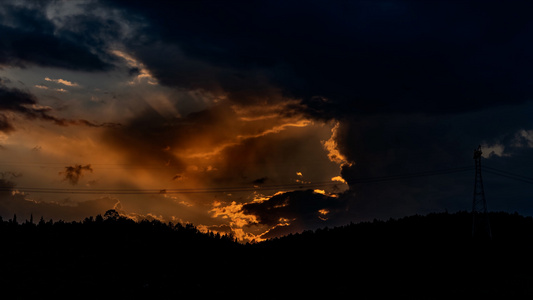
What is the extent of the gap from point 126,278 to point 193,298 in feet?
94.5

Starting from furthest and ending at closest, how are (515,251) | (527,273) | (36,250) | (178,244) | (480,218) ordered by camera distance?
(178,244) < (480,218) < (36,250) < (515,251) < (527,273)

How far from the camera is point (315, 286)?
12938cm

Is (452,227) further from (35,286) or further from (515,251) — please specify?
(35,286)

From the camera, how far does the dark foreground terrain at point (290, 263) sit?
370 ft

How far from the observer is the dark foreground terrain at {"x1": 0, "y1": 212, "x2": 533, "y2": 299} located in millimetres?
112812

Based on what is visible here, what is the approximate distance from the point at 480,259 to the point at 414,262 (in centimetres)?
2326

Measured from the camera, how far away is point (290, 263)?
163625mm

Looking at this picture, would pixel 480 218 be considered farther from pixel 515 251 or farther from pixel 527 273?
pixel 527 273

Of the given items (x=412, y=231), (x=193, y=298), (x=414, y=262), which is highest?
(x=412, y=231)

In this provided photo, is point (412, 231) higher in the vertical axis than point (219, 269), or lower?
higher

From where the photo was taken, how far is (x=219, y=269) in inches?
6511

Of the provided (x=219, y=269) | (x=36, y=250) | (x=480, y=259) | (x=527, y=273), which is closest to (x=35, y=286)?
(x=36, y=250)

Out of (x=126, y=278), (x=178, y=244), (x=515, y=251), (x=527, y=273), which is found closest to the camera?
(x=527, y=273)

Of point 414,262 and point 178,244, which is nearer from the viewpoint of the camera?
point 414,262
